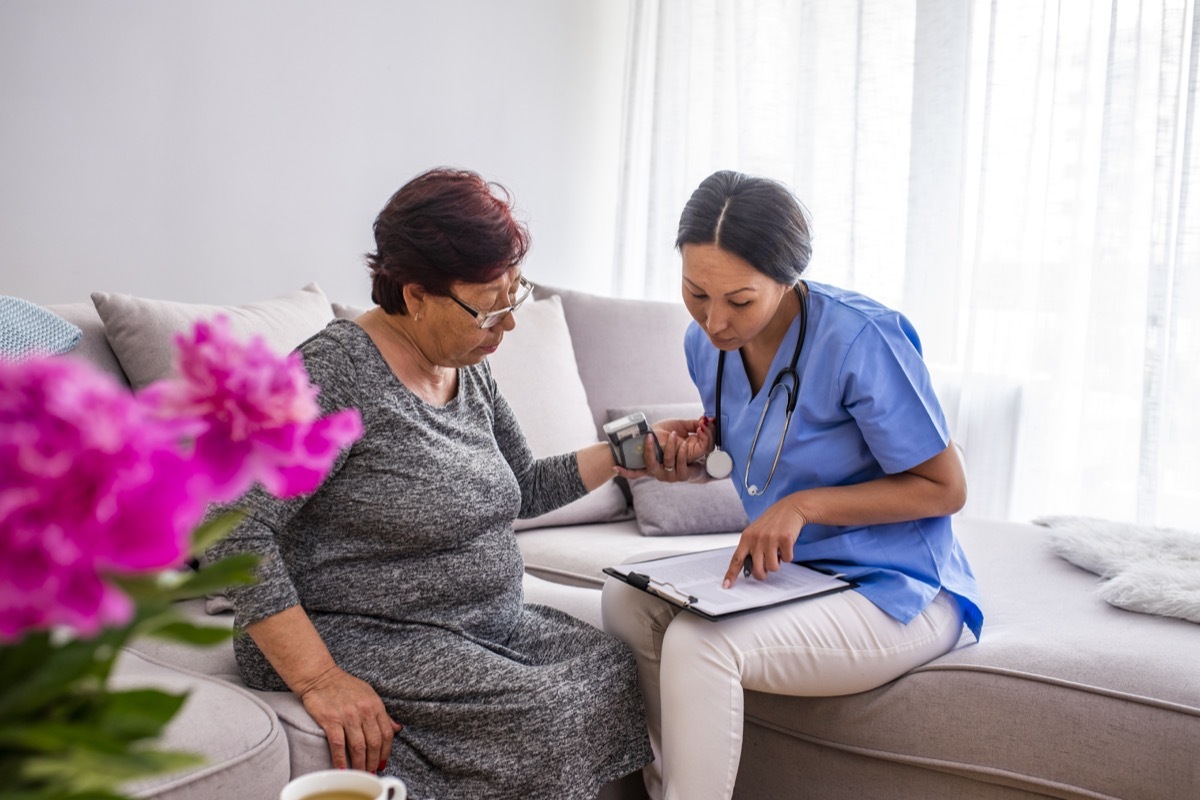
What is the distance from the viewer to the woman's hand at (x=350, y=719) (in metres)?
1.22

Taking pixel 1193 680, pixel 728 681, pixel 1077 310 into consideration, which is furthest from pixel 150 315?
pixel 1077 310

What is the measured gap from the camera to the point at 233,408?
407 mm

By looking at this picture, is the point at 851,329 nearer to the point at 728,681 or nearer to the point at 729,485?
the point at 728,681

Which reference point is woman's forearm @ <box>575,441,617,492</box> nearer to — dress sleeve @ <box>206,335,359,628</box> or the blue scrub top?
the blue scrub top

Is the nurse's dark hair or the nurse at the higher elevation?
the nurse's dark hair

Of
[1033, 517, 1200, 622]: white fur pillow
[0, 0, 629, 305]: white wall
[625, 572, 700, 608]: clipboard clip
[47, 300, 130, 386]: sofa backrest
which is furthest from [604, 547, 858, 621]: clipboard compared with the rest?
[0, 0, 629, 305]: white wall

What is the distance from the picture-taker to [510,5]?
121 inches

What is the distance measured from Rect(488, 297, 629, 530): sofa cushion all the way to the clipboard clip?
0.82 m

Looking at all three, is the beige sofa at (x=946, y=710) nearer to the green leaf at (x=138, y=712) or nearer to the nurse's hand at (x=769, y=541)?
the nurse's hand at (x=769, y=541)

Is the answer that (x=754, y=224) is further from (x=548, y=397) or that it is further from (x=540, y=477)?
(x=548, y=397)

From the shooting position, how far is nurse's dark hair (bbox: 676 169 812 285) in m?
1.50

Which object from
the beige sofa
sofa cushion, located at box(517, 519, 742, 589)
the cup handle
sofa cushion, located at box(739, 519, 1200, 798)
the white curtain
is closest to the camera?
the cup handle

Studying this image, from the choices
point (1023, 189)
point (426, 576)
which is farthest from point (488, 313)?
point (1023, 189)

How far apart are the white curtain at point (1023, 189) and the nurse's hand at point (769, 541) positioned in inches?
63.6
